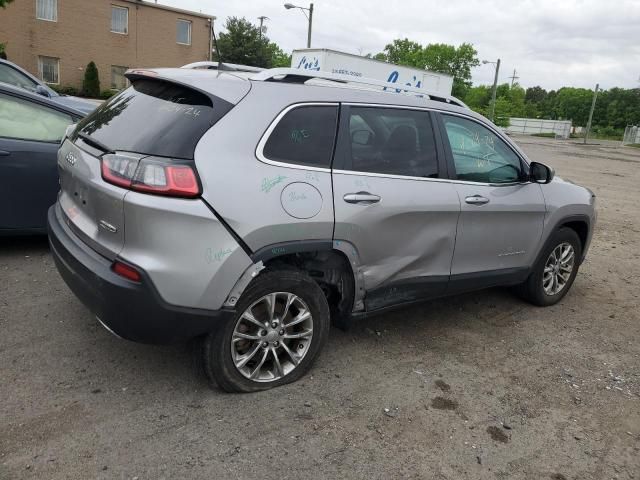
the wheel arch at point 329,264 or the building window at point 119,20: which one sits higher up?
the building window at point 119,20

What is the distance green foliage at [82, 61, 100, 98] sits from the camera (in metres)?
29.2

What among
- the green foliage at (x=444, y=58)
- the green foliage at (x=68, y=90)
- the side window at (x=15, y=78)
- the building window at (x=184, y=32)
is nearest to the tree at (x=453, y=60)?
the green foliage at (x=444, y=58)

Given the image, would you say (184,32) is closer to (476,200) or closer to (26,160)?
(26,160)

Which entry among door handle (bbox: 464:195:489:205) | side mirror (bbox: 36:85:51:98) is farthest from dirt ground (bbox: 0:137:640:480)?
side mirror (bbox: 36:85:51:98)

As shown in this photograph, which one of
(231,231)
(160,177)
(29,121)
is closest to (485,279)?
(231,231)

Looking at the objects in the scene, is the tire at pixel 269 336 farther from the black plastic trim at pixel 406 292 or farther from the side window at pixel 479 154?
the side window at pixel 479 154

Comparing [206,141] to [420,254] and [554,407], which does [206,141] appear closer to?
[420,254]

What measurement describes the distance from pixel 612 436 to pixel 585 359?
1000mm

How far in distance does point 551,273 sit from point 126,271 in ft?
12.4

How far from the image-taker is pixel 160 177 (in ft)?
8.63

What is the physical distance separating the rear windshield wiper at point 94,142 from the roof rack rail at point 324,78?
892mm

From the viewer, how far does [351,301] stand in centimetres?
345

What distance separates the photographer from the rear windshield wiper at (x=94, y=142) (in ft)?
9.74

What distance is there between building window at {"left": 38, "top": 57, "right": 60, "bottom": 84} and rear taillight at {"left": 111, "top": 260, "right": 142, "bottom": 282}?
31.1 meters
